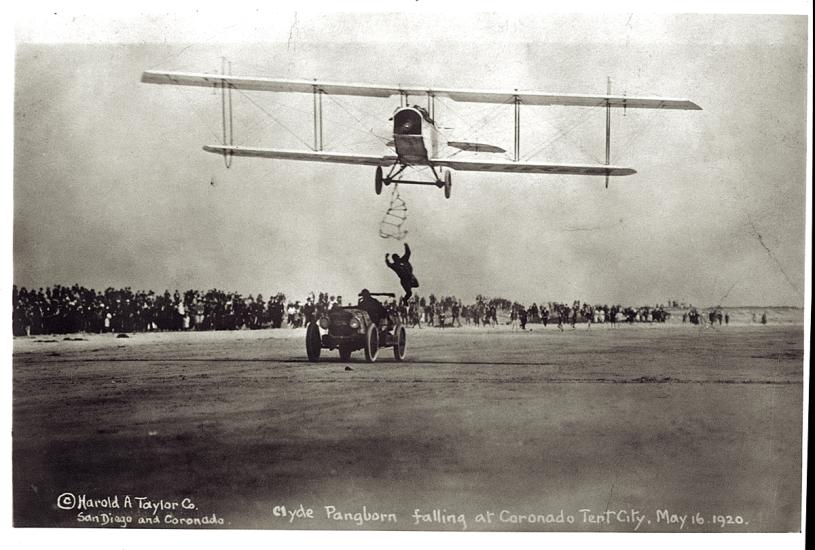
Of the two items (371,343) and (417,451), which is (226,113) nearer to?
(371,343)

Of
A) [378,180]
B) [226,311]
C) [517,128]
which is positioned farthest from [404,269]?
[226,311]

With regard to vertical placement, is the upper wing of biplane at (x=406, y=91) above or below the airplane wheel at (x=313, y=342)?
above

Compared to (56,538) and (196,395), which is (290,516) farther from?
(56,538)

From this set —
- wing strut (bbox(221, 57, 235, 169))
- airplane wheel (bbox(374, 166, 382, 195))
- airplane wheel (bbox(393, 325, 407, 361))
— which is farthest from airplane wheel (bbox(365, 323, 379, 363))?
wing strut (bbox(221, 57, 235, 169))

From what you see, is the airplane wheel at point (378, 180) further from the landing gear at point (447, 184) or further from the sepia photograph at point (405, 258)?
the landing gear at point (447, 184)

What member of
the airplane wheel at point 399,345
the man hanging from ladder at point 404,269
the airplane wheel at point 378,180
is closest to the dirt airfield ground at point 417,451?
the man hanging from ladder at point 404,269

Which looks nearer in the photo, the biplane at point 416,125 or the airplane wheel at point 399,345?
the biplane at point 416,125

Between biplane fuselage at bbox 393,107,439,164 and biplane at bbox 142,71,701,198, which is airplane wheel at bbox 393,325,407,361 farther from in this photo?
biplane fuselage at bbox 393,107,439,164
